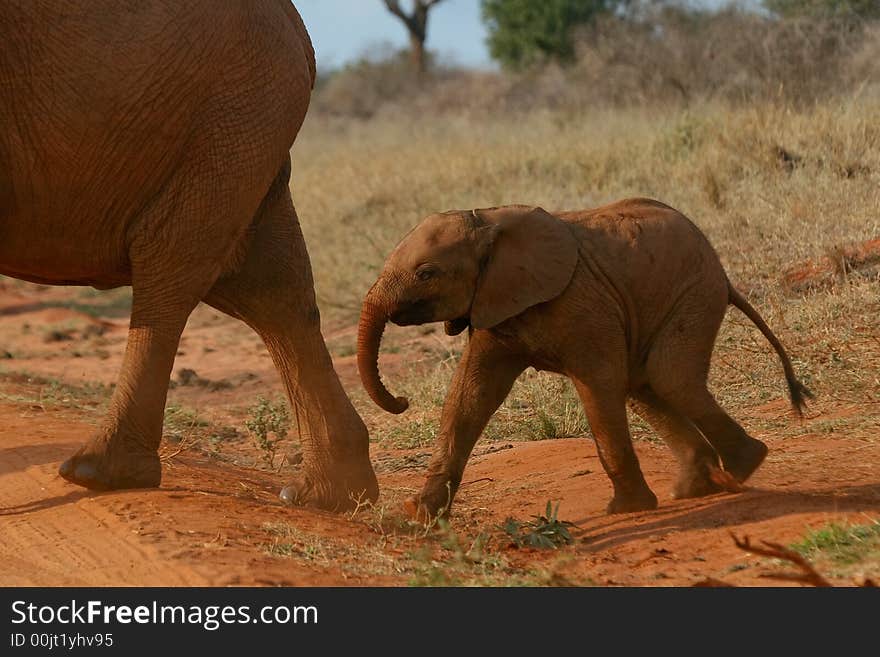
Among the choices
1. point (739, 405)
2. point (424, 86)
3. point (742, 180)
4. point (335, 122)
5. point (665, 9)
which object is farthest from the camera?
point (424, 86)

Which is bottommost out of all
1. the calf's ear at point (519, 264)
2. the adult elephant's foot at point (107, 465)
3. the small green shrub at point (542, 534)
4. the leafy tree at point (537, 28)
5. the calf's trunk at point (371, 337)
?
the small green shrub at point (542, 534)

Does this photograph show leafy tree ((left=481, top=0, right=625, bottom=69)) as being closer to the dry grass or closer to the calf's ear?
the dry grass

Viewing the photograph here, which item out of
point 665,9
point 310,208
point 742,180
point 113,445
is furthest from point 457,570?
point 665,9

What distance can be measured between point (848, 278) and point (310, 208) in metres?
9.00

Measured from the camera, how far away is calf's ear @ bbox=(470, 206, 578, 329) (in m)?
5.84

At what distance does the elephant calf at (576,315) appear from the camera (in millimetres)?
5828

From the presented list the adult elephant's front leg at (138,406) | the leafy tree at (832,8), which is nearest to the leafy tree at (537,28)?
the leafy tree at (832,8)

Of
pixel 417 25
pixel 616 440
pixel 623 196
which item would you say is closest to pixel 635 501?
pixel 616 440

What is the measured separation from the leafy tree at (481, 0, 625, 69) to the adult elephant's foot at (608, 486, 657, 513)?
27.6m

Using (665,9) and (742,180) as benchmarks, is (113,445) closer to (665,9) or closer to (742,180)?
(742,180)

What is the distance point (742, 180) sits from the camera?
1196 centimetres

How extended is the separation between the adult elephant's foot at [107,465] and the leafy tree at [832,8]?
47.8 ft

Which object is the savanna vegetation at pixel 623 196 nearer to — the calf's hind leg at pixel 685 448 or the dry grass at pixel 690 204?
the dry grass at pixel 690 204

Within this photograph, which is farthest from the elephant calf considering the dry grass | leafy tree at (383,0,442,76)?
leafy tree at (383,0,442,76)
